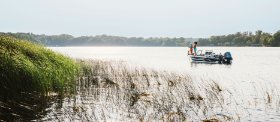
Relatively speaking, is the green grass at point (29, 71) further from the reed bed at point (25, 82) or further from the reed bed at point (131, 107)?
the reed bed at point (131, 107)

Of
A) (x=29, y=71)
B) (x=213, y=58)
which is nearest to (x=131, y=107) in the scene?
(x=29, y=71)

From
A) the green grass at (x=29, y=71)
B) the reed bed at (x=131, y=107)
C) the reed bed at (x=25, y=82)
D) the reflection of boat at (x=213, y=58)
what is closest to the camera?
the reed bed at (x=25, y=82)

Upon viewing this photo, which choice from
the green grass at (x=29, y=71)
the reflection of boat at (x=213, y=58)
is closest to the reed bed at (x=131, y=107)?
the green grass at (x=29, y=71)

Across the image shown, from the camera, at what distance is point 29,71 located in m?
18.6

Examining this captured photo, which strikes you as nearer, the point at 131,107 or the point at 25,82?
the point at 25,82

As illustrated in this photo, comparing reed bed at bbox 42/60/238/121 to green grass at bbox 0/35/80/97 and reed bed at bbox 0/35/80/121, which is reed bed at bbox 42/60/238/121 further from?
green grass at bbox 0/35/80/97

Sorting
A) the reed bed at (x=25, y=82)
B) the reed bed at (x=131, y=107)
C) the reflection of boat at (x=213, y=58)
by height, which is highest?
the reed bed at (x=25, y=82)

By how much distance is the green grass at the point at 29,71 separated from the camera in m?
17.6

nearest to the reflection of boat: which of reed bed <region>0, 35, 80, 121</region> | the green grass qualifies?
the green grass

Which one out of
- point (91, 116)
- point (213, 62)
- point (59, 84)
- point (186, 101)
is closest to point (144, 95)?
point (186, 101)

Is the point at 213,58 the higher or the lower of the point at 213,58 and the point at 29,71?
the lower

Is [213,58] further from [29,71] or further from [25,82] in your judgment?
[25,82]

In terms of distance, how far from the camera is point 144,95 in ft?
77.4

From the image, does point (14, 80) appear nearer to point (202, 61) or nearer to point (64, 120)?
point (64, 120)
